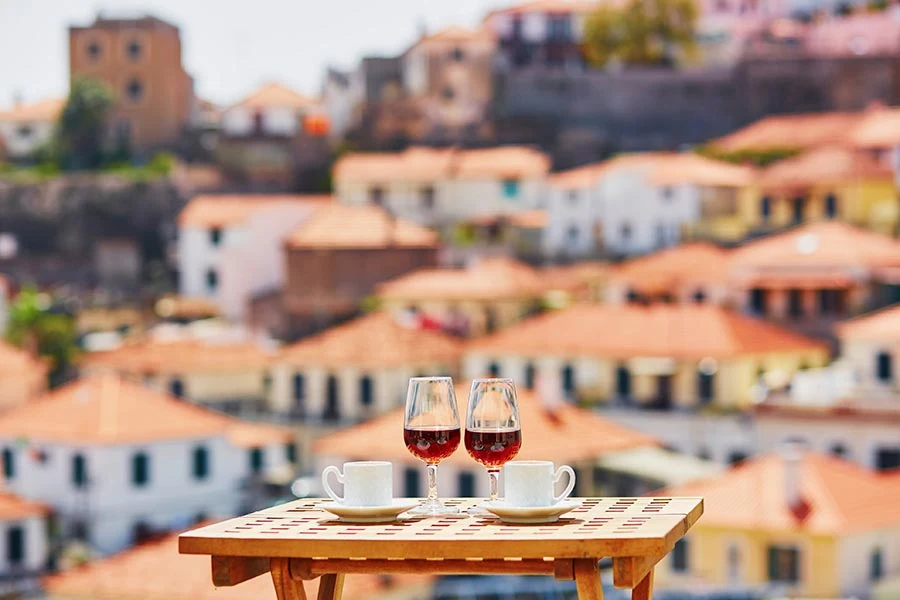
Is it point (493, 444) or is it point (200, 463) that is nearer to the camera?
point (493, 444)

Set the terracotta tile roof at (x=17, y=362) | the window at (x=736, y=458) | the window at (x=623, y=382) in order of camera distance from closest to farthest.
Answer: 1. the window at (x=736, y=458)
2. the window at (x=623, y=382)
3. the terracotta tile roof at (x=17, y=362)

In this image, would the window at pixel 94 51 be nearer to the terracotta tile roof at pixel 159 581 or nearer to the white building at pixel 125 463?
the white building at pixel 125 463

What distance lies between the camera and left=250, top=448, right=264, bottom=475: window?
42.5 meters

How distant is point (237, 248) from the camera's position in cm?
5634

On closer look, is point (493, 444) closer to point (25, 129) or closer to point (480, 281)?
point (480, 281)

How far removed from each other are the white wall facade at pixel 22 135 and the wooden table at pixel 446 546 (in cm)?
6512

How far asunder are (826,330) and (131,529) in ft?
49.4

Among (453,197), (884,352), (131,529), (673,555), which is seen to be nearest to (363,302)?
(453,197)

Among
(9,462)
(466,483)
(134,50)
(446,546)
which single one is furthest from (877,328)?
(446,546)

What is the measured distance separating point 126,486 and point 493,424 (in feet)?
118

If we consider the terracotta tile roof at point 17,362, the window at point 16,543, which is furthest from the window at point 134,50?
the window at point 16,543

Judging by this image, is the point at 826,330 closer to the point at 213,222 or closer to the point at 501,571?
the point at 213,222

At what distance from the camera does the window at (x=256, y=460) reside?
4253cm

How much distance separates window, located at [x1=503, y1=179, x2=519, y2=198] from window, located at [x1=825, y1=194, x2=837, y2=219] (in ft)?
30.3
